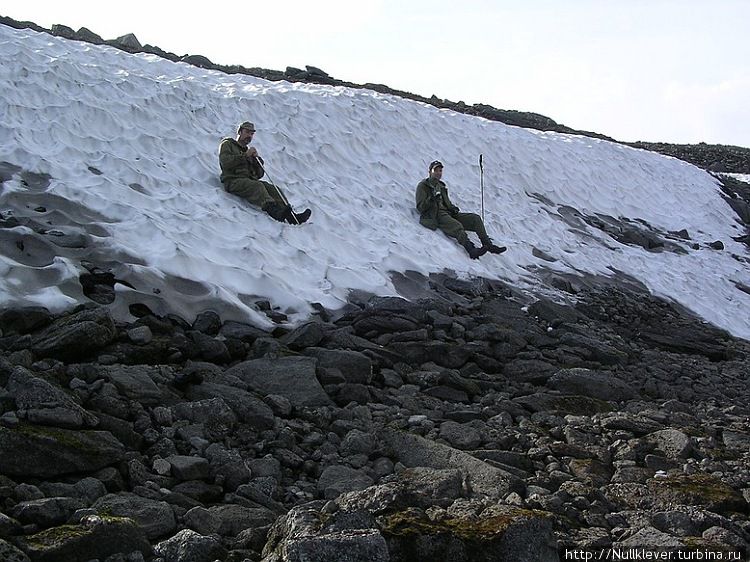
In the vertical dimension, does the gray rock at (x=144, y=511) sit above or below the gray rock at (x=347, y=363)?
below

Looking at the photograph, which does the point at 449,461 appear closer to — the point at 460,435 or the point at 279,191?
the point at 460,435

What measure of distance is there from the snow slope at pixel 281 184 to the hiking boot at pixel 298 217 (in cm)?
25

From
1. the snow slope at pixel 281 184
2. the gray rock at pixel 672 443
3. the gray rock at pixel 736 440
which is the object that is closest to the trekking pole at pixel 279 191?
the snow slope at pixel 281 184

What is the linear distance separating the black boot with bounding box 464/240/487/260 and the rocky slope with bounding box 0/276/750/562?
10.3 feet

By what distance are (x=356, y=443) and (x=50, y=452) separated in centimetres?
222

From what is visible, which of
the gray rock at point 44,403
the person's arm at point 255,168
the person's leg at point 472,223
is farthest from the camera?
the person's leg at point 472,223

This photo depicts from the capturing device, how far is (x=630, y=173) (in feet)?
71.5

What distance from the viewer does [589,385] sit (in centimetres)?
779

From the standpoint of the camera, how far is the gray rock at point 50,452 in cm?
415

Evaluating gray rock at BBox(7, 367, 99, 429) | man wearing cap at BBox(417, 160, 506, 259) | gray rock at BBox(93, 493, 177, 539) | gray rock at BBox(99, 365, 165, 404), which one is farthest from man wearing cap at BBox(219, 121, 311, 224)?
gray rock at BBox(93, 493, 177, 539)

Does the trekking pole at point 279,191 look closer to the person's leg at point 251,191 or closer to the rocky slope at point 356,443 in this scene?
the person's leg at point 251,191

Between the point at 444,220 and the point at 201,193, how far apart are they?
454 cm

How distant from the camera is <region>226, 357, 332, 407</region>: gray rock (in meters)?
6.33

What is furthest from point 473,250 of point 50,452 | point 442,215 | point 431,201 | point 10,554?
point 10,554
